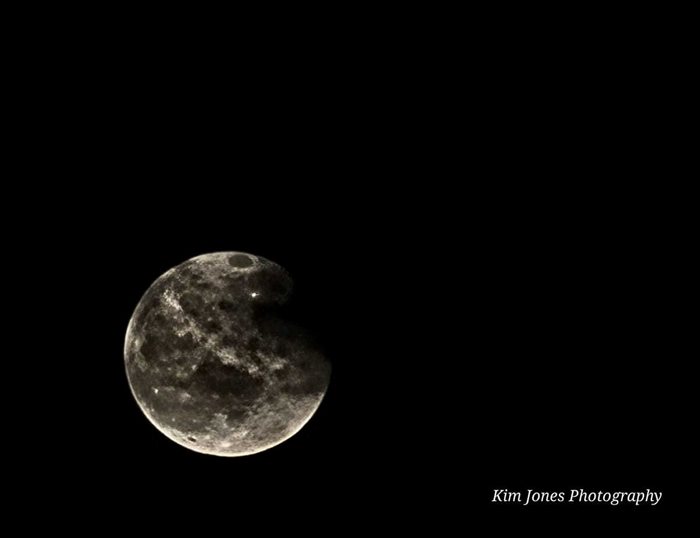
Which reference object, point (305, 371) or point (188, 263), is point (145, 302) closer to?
point (188, 263)

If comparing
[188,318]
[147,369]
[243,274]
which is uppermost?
[243,274]

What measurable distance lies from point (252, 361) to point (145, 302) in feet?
3.94

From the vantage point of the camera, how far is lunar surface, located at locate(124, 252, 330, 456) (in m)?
4.28

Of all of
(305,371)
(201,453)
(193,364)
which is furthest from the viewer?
(201,453)

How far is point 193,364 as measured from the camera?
427 centimetres

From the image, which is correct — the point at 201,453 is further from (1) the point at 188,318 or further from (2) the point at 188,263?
(2) the point at 188,263

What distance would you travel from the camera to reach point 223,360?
426 cm

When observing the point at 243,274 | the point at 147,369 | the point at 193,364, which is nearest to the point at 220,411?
the point at 193,364

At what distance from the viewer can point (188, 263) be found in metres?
4.81

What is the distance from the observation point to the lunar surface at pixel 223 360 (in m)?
4.28

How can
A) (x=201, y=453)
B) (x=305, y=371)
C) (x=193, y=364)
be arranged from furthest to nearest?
(x=201, y=453) < (x=305, y=371) < (x=193, y=364)

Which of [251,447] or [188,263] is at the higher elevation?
[188,263]

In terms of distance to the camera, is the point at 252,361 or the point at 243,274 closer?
the point at 252,361

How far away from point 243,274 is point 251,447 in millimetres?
1488
